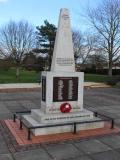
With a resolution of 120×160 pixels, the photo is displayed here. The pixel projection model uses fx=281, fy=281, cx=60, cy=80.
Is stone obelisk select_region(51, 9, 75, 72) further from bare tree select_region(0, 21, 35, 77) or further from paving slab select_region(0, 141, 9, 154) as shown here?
bare tree select_region(0, 21, 35, 77)

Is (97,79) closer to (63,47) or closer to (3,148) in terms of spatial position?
(63,47)

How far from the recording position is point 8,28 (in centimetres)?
3944


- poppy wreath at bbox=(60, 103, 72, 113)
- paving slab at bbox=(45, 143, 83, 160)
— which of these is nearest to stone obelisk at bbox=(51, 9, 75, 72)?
poppy wreath at bbox=(60, 103, 72, 113)

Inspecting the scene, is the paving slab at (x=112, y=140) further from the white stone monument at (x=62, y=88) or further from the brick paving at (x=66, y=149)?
the white stone monument at (x=62, y=88)

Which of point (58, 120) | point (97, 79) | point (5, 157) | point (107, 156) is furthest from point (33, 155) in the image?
point (97, 79)

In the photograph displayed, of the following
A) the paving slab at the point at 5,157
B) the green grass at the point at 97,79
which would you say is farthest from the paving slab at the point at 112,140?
the green grass at the point at 97,79

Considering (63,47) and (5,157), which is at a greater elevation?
(63,47)

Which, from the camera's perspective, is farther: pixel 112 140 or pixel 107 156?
pixel 112 140

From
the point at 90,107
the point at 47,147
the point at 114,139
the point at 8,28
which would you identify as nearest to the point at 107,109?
the point at 90,107

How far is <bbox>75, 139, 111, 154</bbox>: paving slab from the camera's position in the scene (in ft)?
19.2

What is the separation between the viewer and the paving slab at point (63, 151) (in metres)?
5.52

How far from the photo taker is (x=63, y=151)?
5.79 meters

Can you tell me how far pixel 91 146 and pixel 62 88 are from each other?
1.93 meters

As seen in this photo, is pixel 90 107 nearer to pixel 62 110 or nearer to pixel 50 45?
pixel 62 110
